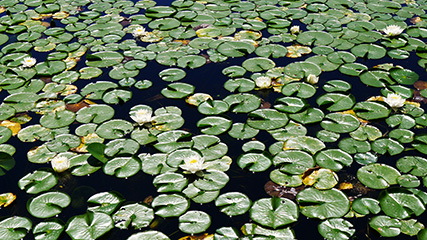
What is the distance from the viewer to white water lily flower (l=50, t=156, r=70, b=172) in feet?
11.9

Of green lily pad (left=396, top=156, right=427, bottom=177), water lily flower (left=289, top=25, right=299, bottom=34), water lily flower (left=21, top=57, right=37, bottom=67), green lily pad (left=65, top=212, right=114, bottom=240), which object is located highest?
water lily flower (left=289, top=25, right=299, bottom=34)

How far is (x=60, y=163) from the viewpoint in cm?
362

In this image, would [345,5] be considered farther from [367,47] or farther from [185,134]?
[185,134]

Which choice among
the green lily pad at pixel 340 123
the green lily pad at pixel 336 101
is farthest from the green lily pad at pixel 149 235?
the green lily pad at pixel 336 101

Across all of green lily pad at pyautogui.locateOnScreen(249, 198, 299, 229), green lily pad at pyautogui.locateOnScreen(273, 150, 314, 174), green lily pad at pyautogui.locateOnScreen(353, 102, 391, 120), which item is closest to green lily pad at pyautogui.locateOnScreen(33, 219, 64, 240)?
green lily pad at pyautogui.locateOnScreen(249, 198, 299, 229)

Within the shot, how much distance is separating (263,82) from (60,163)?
240cm

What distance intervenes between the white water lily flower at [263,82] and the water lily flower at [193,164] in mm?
1504

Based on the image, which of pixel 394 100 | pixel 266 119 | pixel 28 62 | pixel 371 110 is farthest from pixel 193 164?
pixel 28 62

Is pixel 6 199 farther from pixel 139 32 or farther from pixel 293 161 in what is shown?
pixel 139 32

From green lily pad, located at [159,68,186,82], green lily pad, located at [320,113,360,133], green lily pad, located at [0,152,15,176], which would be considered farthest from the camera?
green lily pad, located at [159,68,186,82]

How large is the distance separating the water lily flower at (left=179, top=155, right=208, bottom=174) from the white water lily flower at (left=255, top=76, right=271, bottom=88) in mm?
1504

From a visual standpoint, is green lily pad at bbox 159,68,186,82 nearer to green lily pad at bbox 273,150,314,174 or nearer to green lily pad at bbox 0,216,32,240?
green lily pad at bbox 273,150,314,174

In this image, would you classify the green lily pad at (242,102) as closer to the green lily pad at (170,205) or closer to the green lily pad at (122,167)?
the green lily pad at (122,167)

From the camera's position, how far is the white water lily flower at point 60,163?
3621mm
